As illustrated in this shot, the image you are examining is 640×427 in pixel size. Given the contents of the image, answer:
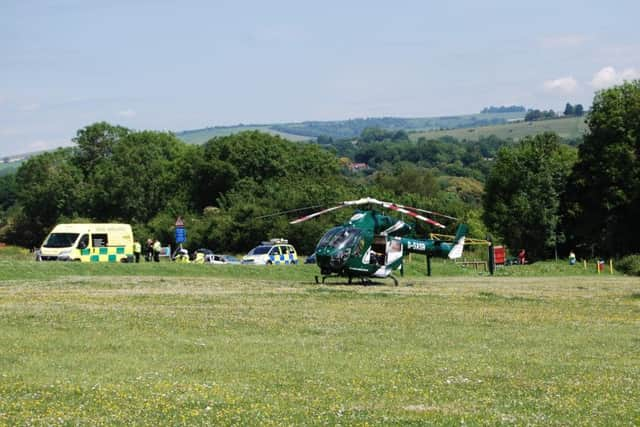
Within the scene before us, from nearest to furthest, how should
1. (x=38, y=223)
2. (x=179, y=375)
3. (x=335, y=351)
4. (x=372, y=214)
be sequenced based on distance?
1. (x=179, y=375)
2. (x=335, y=351)
3. (x=372, y=214)
4. (x=38, y=223)

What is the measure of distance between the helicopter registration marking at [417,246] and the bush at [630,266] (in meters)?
19.7

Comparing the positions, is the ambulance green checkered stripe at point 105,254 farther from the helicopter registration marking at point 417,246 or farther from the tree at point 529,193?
the tree at point 529,193

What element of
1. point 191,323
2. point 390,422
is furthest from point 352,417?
point 191,323

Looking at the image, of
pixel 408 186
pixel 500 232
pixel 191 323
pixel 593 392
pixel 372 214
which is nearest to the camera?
pixel 593 392

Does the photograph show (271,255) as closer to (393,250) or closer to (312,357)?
(393,250)

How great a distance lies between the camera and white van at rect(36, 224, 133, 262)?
2127 inches

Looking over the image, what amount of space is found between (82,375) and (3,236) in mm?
123287

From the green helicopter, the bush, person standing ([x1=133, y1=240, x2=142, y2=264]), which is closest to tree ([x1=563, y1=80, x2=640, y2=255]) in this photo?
the bush

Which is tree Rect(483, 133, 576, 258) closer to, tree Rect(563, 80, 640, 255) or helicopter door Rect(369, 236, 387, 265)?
tree Rect(563, 80, 640, 255)

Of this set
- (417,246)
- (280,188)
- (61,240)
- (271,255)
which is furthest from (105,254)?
(280,188)

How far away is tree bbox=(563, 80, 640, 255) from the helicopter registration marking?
37265 millimetres

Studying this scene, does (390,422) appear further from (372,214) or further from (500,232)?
(500,232)

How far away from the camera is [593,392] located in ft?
47.6

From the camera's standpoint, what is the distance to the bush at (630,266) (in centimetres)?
5663
